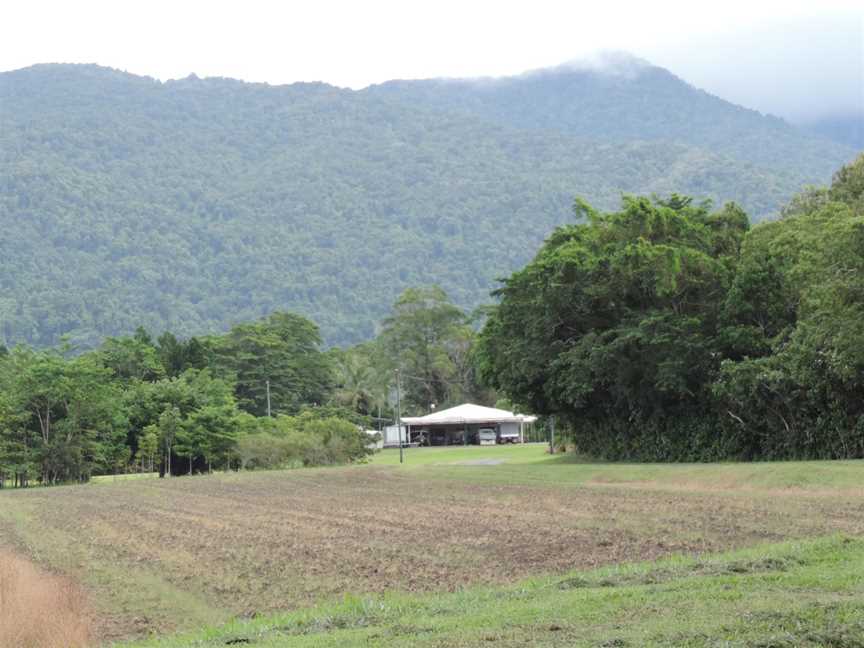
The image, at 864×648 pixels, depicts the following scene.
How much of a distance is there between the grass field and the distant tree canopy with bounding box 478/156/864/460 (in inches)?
155

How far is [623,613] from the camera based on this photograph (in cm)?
1116

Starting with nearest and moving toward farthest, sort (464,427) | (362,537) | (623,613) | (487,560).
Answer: (623,613) < (487,560) < (362,537) < (464,427)

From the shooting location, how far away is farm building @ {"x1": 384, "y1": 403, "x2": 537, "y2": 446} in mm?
91812

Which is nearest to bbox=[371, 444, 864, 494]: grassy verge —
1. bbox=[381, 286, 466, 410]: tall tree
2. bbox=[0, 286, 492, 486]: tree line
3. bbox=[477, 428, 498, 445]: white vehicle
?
bbox=[0, 286, 492, 486]: tree line

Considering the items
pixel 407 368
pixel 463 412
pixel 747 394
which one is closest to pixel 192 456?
pixel 463 412

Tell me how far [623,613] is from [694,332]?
109 ft

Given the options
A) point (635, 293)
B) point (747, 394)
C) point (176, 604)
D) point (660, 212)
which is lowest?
point (176, 604)

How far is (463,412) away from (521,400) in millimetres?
41152

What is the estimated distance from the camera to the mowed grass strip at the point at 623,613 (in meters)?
9.82

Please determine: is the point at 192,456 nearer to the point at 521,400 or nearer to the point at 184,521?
the point at 521,400

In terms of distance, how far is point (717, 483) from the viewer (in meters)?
34.1

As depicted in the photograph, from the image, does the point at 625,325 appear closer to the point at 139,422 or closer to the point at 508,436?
the point at 139,422

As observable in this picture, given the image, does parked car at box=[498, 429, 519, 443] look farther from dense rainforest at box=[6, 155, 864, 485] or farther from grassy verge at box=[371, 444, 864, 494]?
grassy verge at box=[371, 444, 864, 494]

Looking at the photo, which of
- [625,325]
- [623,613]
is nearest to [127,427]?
[625,325]
